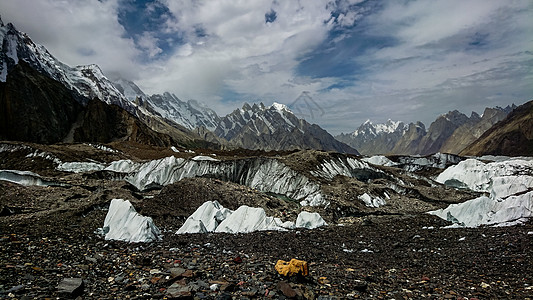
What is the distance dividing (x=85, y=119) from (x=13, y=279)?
432ft

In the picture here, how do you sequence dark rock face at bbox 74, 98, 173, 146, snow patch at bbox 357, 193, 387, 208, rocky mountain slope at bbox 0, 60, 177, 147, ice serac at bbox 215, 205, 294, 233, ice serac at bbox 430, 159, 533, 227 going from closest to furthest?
ice serac at bbox 215, 205, 294, 233 < ice serac at bbox 430, 159, 533, 227 < snow patch at bbox 357, 193, 387, 208 < rocky mountain slope at bbox 0, 60, 177, 147 < dark rock face at bbox 74, 98, 173, 146

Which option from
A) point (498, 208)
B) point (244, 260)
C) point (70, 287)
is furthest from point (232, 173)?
point (70, 287)

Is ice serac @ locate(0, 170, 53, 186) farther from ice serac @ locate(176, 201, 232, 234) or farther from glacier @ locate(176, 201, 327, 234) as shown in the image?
glacier @ locate(176, 201, 327, 234)

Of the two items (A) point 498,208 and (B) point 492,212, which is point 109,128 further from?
(A) point 498,208

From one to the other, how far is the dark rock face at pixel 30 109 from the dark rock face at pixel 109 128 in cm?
712

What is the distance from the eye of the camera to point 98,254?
1123 cm

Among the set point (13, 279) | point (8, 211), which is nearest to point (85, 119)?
point (8, 211)

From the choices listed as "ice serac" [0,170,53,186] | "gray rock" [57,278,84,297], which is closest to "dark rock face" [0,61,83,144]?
"ice serac" [0,170,53,186]

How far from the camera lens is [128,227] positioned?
15.8 metres

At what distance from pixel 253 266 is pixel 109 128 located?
13251 centimetres

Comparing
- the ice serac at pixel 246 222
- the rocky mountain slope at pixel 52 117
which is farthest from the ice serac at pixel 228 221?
the rocky mountain slope at pixel 52 117

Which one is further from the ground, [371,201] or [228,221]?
[228,221]

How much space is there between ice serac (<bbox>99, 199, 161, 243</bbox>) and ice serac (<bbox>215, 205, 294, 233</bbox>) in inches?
215

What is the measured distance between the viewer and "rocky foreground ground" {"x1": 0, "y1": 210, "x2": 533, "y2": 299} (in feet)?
25.6
